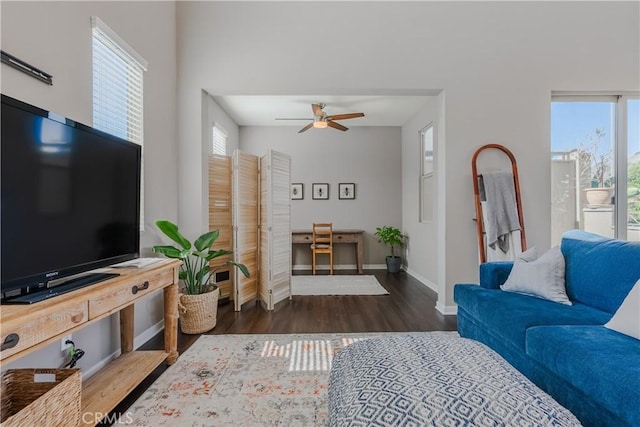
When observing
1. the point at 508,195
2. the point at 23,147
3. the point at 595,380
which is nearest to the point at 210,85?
the point at 23,147

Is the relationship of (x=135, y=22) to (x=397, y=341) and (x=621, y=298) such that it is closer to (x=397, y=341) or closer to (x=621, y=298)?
(x=397, y=341)

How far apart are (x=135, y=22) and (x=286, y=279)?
2.91m

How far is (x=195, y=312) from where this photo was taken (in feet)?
8.69

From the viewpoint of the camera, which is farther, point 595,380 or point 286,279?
point 286,279

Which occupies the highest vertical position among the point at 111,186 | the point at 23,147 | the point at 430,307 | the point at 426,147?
the point at 426,147

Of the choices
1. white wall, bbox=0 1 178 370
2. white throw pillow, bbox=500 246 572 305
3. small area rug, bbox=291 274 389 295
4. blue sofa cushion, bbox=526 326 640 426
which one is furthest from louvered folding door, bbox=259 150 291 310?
blue sofa cushion, bbox=526 326 640 426

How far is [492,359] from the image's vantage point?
1.27 m

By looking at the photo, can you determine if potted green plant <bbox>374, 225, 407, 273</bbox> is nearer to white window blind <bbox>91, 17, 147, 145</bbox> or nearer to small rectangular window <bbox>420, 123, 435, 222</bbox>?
small rectangular window <bbox>420, 123, 435, 222</bbox>

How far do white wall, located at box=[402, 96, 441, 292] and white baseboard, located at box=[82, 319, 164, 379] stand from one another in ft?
11.1

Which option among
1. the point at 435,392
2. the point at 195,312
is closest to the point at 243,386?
the point at 195,312

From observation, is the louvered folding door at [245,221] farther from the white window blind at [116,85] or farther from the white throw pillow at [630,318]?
the white throw pillow at [630,318]

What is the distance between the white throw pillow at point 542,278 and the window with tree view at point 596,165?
1.56 metres

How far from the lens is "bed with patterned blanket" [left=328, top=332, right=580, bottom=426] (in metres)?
0.95

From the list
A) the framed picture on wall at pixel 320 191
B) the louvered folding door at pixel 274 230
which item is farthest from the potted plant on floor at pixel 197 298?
the framed picture on wall at pixel 320 191
